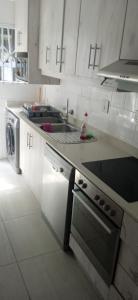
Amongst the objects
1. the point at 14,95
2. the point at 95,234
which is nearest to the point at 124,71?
the point at 95,234

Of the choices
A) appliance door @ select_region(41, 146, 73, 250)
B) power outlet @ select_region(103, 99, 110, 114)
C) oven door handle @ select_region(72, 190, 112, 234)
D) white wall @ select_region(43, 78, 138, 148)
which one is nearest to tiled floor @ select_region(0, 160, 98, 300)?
appliance door @ select_region(41, 146, 73, 250)

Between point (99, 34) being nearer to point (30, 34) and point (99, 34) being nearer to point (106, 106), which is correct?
point (106, 106)

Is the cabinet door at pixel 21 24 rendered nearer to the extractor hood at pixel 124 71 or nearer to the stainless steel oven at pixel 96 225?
the extractor hood at pixel 124 71

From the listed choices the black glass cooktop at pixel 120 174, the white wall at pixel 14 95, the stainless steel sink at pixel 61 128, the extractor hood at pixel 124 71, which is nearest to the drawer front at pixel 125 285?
the black glass cooktop at pixel 120 174

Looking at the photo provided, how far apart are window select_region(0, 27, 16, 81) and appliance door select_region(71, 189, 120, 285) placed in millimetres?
2725

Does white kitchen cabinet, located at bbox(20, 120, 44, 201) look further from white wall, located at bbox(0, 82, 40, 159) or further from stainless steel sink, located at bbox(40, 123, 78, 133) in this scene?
white wall, located at bbox(0, 82, 40, 159)

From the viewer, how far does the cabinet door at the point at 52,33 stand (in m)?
2.43

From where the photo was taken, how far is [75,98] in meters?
2.91

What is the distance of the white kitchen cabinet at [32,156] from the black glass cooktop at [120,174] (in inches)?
33.1

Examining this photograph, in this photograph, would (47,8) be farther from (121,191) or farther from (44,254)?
(44,254)

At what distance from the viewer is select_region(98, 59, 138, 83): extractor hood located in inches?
52.4

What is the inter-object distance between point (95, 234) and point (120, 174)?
0.43 m

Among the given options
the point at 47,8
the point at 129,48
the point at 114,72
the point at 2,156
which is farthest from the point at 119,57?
the point at 2,156

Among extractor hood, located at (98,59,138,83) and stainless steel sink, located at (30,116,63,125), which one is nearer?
extractor hood, located at (98,59,138,83)
